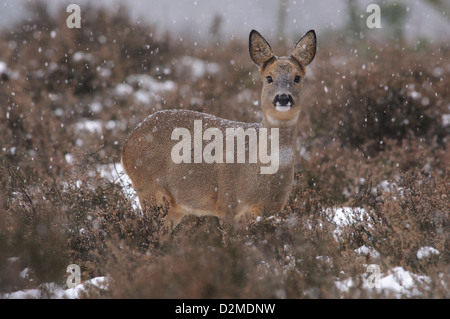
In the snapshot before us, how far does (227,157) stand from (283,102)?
0.72 m

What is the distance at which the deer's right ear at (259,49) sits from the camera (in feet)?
17.7

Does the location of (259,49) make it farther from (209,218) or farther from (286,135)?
(209,218)

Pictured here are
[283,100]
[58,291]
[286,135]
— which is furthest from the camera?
[286,135]

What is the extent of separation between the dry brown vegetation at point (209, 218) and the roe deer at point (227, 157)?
0.23 metres

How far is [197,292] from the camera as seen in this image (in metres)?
3.60

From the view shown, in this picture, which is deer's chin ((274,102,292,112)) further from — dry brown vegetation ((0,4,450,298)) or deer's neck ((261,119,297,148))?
dry brown vegetation ((0,4,450,298))

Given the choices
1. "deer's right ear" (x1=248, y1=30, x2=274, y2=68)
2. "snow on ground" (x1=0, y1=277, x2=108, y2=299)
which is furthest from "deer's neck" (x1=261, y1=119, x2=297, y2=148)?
"snow on ground" (x1=0, y1=277, x2=108, y2=299)

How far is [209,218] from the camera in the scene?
6.27 m

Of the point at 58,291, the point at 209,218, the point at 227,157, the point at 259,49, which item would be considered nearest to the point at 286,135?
the point at 227,157

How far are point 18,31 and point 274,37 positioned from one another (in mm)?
6900

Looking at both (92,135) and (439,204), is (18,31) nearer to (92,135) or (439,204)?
(92,135)

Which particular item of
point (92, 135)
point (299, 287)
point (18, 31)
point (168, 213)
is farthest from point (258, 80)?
point (299, 287)

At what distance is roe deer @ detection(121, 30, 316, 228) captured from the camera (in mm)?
Result: 5133

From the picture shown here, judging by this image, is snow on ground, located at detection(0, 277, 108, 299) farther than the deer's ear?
No
